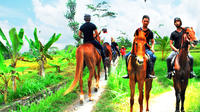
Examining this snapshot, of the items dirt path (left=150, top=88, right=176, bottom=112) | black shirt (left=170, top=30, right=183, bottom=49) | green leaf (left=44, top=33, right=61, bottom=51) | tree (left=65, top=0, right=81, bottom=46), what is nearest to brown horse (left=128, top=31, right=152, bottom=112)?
black shirt (left=170, top=30, right=183, bottom=49)

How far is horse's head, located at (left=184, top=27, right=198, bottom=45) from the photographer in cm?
358

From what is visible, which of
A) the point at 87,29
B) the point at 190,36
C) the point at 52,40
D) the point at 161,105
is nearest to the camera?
the point at 190,36

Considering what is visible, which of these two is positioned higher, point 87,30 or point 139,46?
point 87,30

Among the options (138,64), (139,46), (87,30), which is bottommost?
(138,64)

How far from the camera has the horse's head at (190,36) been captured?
11.7 feet

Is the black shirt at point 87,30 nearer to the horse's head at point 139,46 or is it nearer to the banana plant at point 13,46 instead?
the banana plant at point 13,46

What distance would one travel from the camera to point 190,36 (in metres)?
3.65

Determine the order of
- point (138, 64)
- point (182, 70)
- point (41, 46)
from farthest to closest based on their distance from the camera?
point (41, 46) < point (182, 70) < point (138, 64)

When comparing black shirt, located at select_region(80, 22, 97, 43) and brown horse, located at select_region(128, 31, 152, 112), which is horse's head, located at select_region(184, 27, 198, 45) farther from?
black shirt, located at select_region(80, 22, 97, 43)

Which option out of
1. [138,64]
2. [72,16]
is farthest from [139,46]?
[72,16]

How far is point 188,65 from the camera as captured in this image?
14.0 feet

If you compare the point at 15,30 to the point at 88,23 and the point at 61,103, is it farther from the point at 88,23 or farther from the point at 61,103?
the point at 61,103

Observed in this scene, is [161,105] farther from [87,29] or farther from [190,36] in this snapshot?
[87,29]

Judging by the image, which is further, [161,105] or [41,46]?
[41,46]
